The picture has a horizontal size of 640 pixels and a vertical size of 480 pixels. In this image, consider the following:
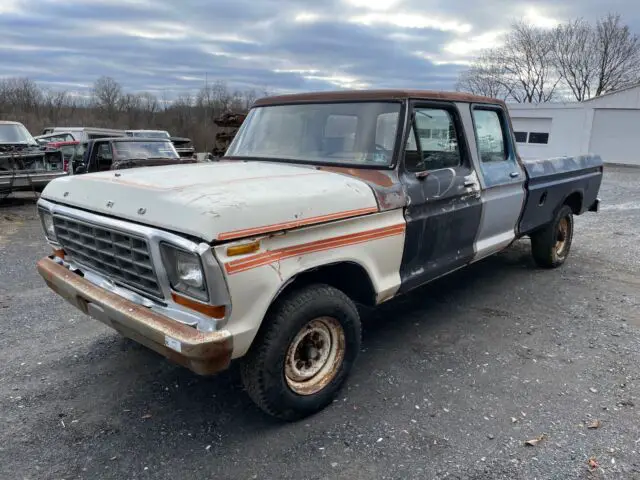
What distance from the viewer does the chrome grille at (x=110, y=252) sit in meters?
2.66

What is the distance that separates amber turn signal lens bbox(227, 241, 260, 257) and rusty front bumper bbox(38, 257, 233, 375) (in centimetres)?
40

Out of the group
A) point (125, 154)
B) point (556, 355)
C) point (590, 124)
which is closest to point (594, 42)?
point (590, 124)

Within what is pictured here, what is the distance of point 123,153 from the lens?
411 inches

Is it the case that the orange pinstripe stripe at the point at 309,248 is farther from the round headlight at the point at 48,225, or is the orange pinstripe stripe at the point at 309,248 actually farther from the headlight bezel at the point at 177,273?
the round headlight at the point at 48,225

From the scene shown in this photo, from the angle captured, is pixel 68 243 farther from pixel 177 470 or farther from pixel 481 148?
pixel 481 148

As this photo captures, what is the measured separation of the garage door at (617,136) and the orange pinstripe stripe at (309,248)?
26.1 m

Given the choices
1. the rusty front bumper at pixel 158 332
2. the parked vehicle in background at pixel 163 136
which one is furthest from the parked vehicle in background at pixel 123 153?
the rusty front bumper at pixel 158 332

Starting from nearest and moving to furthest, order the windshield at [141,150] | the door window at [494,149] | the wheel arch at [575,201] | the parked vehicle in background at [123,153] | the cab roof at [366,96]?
the cab roof at [366,96]
the door window at [494,149]
the wheel arch at [575,201]
the parked vehicle in background at [123,153]
the windshield at [141,150]

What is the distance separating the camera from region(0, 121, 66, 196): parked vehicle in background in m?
10.3

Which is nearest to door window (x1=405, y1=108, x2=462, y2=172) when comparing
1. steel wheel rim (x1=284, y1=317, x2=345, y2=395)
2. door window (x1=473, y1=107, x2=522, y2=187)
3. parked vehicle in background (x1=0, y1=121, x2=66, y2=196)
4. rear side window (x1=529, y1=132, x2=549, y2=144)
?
door window (x1=473, y1=107, x2=522, y2=187)

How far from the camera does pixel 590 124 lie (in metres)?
25.6

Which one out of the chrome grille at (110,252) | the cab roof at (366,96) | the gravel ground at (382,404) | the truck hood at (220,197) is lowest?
the gravel ground at (382,404)

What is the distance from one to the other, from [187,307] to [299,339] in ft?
2.39

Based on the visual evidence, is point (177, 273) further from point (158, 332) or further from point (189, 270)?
point (158, 332)
